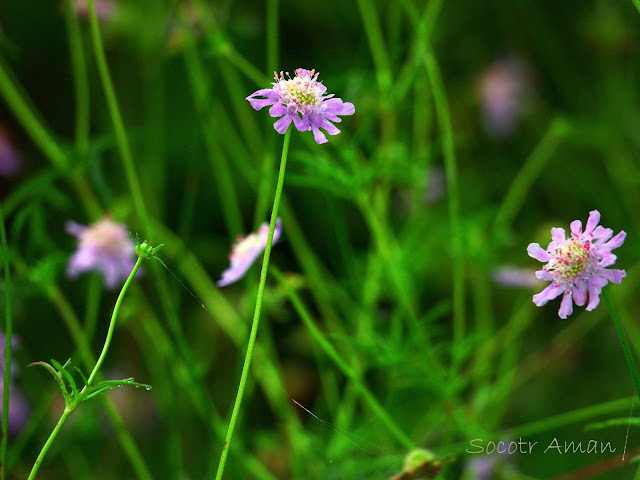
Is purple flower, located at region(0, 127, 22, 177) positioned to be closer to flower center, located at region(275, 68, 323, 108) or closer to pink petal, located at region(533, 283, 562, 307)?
flower center, located at region(275, 68, 323, 108)

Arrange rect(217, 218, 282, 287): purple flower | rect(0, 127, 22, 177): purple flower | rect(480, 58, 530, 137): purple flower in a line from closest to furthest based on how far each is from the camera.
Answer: rect(217, 218, 282, 287): purple flower < rect(0, 127, 22, 177): purple flower < rect(480, 58, 530, 137): purple flower

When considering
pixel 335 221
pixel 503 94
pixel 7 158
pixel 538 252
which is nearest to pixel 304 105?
pixel 538 252

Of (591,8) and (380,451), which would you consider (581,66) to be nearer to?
(591,8)

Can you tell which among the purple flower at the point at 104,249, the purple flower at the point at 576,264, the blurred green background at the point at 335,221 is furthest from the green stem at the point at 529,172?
the purple flower at the point at 576,264

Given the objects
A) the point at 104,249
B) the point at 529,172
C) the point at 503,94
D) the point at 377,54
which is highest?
the point at 503,94

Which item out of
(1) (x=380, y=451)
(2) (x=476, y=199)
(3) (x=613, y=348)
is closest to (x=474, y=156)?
(2) (x=476, y=199)

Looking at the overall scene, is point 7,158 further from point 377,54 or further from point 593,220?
point 593,220

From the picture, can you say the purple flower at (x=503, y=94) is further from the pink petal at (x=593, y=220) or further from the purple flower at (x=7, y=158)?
the pink petal at (x=593, y=220)

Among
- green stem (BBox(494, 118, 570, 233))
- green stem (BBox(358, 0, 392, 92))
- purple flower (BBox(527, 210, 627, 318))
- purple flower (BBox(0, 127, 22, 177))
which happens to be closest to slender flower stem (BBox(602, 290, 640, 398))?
purple flower (BBox(527, 210, 627, 318))
